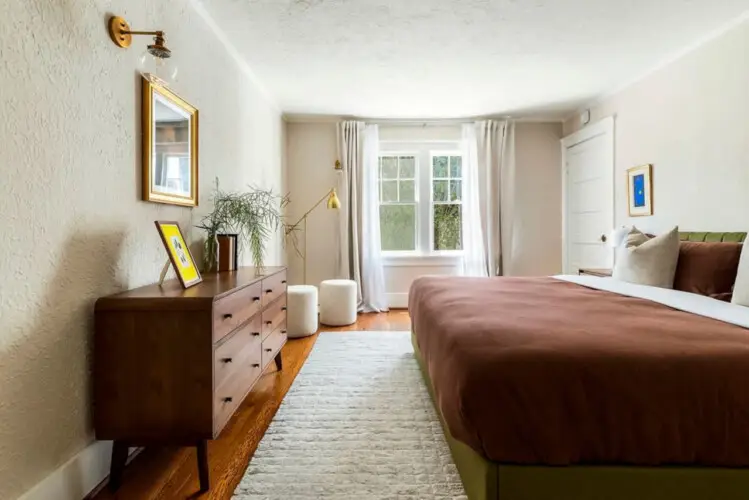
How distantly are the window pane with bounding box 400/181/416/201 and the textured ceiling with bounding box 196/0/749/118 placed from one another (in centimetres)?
116

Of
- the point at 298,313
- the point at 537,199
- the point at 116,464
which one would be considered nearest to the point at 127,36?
the point at 116,464

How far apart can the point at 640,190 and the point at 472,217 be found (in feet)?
6.01

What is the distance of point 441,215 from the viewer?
17.8 feet

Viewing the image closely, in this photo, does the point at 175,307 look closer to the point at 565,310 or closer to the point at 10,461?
the point at 10,461

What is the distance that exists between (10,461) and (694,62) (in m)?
4.51

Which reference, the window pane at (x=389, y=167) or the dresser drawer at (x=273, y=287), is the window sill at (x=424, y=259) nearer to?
the window pane at (x=389, y=167)

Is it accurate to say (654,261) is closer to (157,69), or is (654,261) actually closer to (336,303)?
(336,303)

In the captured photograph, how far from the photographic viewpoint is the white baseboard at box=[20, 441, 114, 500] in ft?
4.57

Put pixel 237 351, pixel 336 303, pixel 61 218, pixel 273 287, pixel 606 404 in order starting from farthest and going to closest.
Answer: pixel 336 303, pixel 273 287, pixel 237 351, pixel 61 218, pixel 606 404

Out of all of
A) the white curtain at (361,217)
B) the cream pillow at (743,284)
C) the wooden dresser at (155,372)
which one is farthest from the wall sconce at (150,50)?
the white curtain at (361,217)

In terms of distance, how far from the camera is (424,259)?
5.38 meters

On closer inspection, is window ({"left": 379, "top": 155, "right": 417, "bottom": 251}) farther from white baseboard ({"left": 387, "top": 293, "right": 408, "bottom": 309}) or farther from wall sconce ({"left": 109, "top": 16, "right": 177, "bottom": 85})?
wall sconce ({"left": 109, "top": 16, "right": 177, "bottom": 85})

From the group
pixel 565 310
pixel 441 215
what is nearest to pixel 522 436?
pixel 565 310

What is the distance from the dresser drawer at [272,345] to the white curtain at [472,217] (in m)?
2.90
